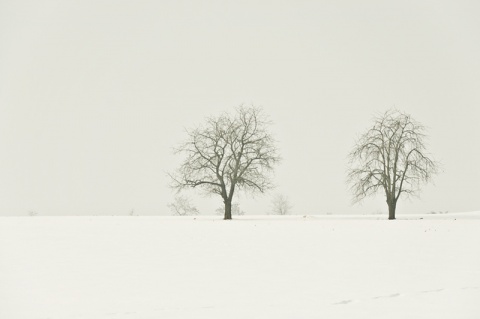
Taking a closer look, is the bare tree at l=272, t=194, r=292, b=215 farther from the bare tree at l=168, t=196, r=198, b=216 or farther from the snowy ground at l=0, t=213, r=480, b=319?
the snowy ground at l=0, t=213, r=480, b=319

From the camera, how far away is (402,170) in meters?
36.3

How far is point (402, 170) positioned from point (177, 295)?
31.0 meters

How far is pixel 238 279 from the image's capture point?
398 inches

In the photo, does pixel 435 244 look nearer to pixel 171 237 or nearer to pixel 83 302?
pixel 171 237

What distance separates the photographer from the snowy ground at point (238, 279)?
24.9 ft

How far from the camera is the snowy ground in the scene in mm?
7586

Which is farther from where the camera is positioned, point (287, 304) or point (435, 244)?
point (435, 244)

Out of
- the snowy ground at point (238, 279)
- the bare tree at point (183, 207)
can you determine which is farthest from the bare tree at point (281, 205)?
the snowy ground at point (238, 279)

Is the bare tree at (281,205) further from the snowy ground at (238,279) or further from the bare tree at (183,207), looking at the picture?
the snowy ground at (238,279)

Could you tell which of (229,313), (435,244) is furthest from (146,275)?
(435,244)

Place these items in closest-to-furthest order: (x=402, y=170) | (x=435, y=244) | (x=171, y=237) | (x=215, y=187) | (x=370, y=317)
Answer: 1. (x=370, y=317)
2. (x=435, y=244)
3. (x=171, y=237)
4. (x=402, y=170)
5. (x=215, y=187)

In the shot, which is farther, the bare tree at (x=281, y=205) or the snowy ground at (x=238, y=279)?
the bare tree at (x=281, y=205)

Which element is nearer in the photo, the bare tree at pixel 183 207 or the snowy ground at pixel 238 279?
the snowy ground at pixel 238 279

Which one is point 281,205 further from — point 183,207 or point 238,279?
point 238,279
